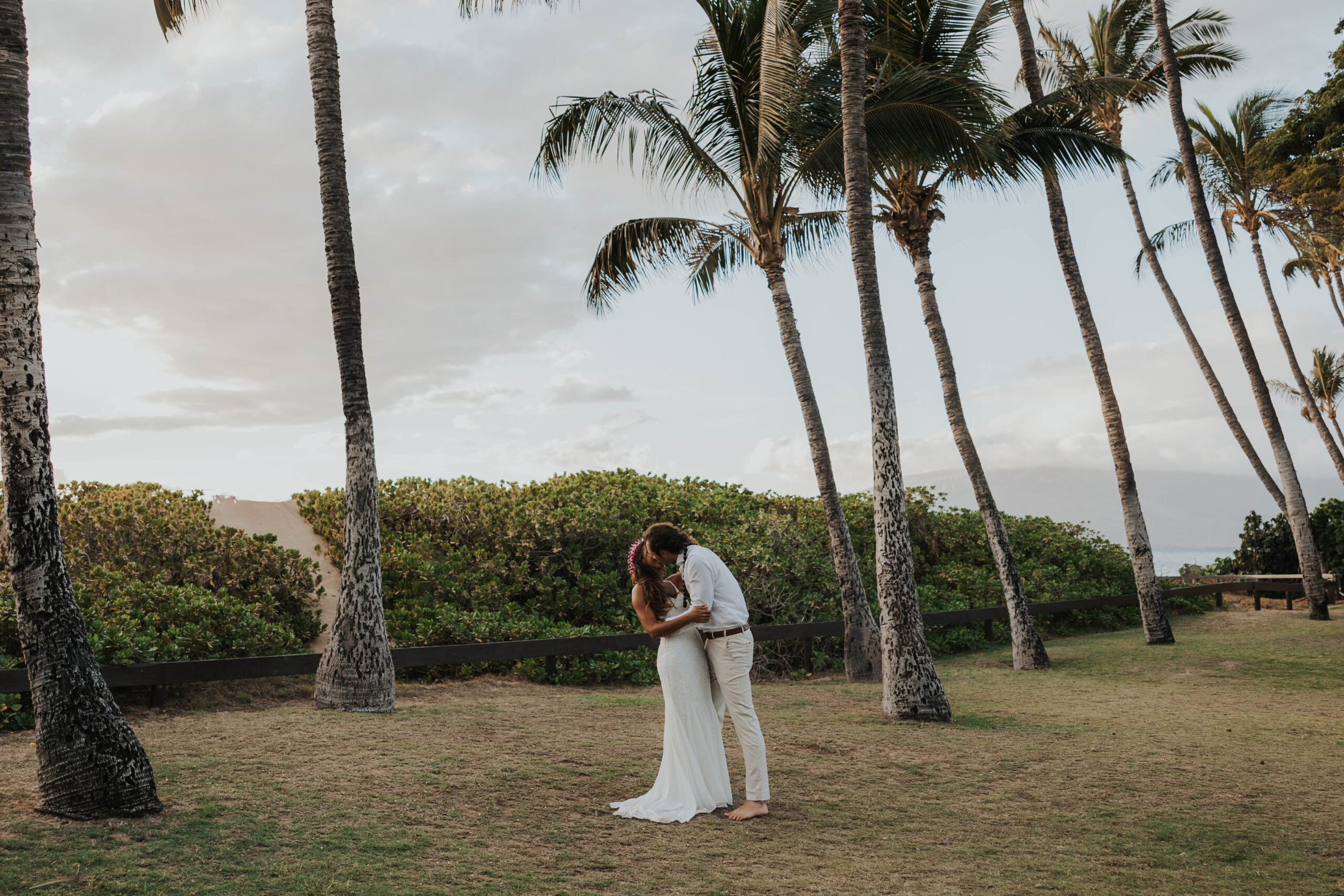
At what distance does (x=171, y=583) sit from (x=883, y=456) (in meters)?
8.57

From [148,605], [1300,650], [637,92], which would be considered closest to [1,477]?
[148,605]

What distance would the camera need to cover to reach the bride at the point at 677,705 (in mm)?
5578

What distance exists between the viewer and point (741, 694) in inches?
220

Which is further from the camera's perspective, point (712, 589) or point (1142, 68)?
point (1142, 68)

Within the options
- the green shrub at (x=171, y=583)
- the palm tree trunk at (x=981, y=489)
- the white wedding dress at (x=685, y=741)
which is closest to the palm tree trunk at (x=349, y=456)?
the green shrub at (x=171, y=583)

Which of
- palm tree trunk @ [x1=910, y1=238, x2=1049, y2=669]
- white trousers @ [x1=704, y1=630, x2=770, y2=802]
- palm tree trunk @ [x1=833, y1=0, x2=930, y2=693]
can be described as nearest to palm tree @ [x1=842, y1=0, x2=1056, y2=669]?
palm tree trunk @ [x1=910, y1=238, x2=1049, y2=669]

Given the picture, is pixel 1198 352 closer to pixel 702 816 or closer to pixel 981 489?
pixel 981 489

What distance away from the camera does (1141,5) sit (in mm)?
19266

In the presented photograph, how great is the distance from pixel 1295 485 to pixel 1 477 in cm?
2023

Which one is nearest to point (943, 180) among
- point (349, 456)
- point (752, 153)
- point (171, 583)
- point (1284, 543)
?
point (752, 153)

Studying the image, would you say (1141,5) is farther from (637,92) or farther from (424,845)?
(424,845)

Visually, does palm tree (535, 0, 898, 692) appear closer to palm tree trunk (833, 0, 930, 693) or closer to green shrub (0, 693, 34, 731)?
palm tree trunk (833, 0, 930, 693)

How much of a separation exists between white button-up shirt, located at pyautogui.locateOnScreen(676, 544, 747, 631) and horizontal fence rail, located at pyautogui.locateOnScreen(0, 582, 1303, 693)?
13.1ft

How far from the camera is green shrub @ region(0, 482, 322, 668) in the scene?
928 cm
